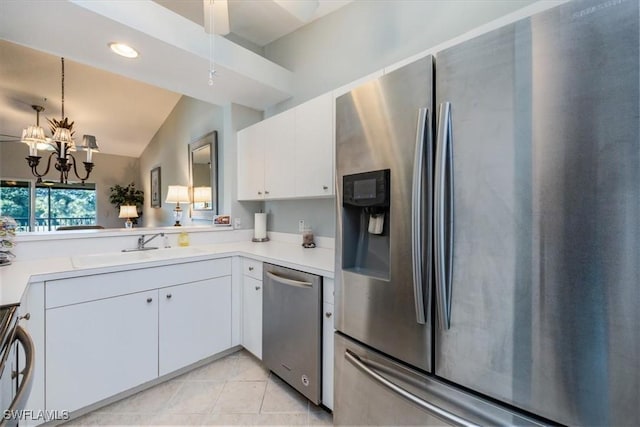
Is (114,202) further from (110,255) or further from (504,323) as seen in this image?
(504,323)

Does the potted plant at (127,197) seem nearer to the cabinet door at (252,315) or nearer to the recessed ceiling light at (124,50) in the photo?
the recessed ceiling light at (124,50)

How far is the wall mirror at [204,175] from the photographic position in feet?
10.1

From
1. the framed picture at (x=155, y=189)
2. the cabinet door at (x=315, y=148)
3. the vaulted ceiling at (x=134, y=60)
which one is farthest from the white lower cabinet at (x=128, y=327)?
the framed picture at (x=155, y=189)

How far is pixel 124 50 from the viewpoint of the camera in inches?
73.9

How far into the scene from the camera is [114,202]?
575 cm

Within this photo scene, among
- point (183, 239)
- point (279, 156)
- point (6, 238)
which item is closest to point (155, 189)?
point (183, 239)

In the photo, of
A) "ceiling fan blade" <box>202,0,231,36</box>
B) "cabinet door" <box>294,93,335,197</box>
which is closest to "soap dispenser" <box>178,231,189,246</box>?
"cabinet door" <box>294,93,335,197</box>

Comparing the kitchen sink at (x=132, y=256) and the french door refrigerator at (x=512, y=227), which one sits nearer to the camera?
the french door refrigerator at (x=512, y=227)

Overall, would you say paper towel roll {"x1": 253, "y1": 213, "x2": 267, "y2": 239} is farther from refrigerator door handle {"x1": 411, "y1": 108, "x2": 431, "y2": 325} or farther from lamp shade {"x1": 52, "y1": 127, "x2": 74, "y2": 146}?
lamp shade {"x1": 52, "y1": 127, "x2": 74, "y2": 146}

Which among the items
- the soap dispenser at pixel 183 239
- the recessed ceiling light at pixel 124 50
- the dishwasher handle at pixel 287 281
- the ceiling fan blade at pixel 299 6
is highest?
the ceiling fan blade at pixel 299 6

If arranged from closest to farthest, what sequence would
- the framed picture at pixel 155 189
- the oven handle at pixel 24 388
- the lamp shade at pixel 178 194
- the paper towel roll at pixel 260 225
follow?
the oven handle at pixel 24 388
the paper towel roll at pixel 260 225
the lamp shade at pixel 178 194
the framed picture at pixel 155 189

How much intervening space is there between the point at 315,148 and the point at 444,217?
1.31 m

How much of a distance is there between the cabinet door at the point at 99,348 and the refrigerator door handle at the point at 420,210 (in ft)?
5.44

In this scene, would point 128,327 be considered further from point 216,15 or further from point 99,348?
point 216,15
